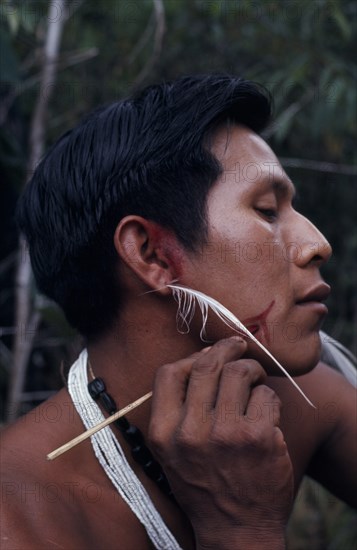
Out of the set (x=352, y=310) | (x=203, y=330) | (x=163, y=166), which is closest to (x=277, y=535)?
(x=203, y=330)

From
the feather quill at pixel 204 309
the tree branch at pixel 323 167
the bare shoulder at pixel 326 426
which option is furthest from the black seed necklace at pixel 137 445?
the tree branch at pixel 323 167

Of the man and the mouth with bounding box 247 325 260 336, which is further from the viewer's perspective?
the mouth with bounding box 247 325 260 336

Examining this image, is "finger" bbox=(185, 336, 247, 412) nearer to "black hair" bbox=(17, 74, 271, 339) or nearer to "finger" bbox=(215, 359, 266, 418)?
"finger" bbox=(215, 359, 266, 418)

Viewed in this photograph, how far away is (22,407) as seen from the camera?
14.0 feet

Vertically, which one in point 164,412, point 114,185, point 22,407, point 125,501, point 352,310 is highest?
point 114,185

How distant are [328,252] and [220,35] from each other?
3163 millimetres

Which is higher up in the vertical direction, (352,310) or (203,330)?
(203,330)

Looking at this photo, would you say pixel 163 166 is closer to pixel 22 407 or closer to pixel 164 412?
pixel 164 412

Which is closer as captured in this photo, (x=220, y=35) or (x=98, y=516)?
(x=98, y=516)

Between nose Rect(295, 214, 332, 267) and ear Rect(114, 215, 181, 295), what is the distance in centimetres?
33

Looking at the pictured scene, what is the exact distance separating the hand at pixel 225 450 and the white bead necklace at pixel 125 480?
22 cm

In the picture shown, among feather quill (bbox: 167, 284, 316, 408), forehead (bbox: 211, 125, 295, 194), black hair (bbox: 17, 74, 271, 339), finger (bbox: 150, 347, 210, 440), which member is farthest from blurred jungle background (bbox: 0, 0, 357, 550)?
finger (bbox: 150, 347, 210, 440)

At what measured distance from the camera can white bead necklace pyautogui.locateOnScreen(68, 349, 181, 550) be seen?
2.07 metres

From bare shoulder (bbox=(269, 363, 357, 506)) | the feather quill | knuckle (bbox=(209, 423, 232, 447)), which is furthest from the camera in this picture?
bare shoulder (bbox=(269, 363, 357, 506))
